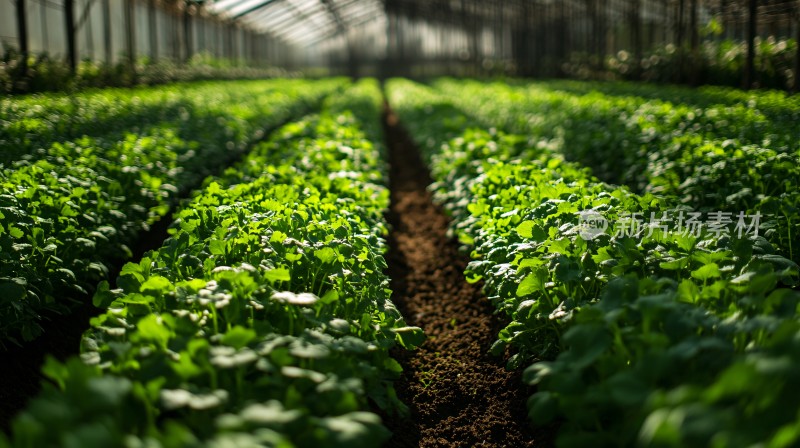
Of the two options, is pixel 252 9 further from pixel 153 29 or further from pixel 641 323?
pixel 641 323

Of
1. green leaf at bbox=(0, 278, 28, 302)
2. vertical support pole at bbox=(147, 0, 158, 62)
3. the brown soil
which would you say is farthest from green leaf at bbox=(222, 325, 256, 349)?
vertical support pole at bbox=(147, 0, 158, 62)

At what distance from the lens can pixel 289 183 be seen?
5.32m

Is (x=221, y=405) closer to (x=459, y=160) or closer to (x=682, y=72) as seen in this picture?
(x=459, y=160)

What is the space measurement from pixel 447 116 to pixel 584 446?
994 centimetres

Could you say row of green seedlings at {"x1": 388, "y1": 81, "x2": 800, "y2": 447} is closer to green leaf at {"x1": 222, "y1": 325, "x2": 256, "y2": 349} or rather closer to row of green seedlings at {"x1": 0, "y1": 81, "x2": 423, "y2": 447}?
row of green seedlings at {"x1": 0, "y1": 81, "x2": 423, "y2": 447}

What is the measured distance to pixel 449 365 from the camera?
4047 millimetres

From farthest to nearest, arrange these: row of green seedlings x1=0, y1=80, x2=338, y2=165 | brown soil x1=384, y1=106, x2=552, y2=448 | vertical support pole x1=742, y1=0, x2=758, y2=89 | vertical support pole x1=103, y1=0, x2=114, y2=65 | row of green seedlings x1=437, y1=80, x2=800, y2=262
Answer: vertical support pole x1=103, y1=0, x2=114, y2=65 < vertical support pole x1=742, y1=0, x2=758, y2=89 < row of green seedlings x1=0, y1=80, x2=338, y2=165 < row of green seedlings x1=437, y1=80, x2=800, y2=262 < brown soil x1=384, y1=106, x2=552, y2=448

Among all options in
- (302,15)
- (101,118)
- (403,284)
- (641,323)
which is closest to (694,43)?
(403,284)

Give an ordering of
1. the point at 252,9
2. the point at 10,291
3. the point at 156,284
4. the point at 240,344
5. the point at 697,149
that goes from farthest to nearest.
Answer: the point at 252,9 → the point at 697,149 → the point at 10,291 → the point at 156,284 → the point at 240,344

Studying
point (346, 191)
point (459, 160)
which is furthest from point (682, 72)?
point (346, 191)

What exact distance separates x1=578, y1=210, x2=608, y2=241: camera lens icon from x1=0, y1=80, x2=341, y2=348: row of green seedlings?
2652 mm

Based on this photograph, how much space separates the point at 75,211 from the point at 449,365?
2.44m

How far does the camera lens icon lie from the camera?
10.5ft

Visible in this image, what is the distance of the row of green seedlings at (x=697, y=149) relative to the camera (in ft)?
15.0
